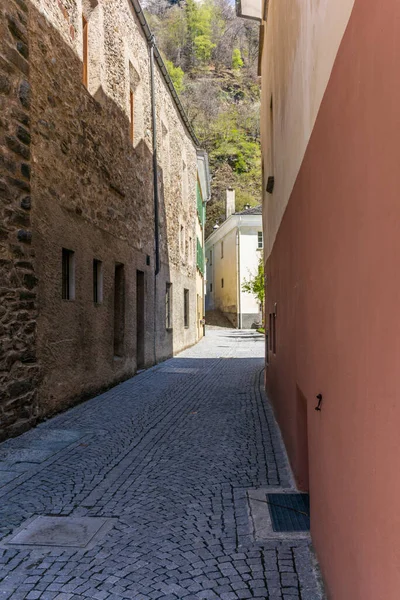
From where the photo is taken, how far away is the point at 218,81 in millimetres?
63594

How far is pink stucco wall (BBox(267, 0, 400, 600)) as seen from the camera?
153 cm

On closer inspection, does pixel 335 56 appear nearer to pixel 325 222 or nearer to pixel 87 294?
pixel 325 222

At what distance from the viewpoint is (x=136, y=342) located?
12180mm

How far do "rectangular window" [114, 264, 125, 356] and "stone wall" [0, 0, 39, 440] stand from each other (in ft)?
13.6

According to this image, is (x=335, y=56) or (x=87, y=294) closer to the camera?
(x=335, y=56)

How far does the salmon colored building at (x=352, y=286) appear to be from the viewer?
5.07 feet

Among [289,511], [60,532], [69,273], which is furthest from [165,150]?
[60,532]

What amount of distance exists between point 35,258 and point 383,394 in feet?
18.6

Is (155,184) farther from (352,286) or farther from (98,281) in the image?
(352,286)

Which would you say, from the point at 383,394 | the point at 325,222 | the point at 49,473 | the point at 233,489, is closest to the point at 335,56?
the point at 325,222

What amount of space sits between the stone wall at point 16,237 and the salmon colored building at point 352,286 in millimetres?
3405

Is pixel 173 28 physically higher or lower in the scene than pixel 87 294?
higher

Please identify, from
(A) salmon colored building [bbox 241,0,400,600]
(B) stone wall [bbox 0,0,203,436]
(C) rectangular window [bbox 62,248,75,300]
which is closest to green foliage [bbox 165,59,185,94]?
(B) stone wall [bbox 0,0,203,436]

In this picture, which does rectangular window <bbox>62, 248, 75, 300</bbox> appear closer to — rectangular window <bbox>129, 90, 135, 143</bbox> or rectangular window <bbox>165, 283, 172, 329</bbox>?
rectangular window <bbox>129, 90, 135, 143</bbox>
